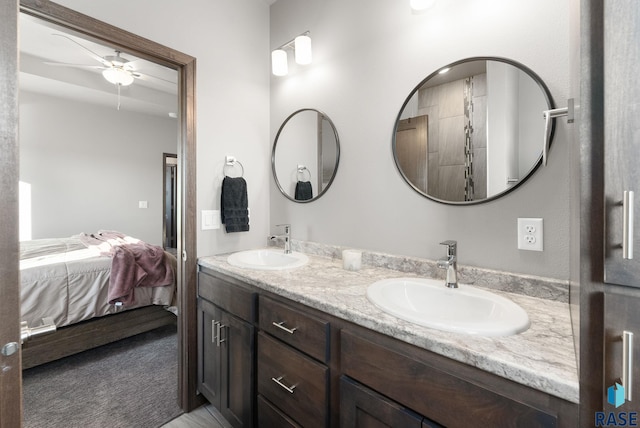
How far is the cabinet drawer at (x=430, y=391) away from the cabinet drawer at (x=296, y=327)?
0.30 ft

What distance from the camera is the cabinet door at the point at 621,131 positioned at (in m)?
0.44

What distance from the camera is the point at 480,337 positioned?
73 centimetres

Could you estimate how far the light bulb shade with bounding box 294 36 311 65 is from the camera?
1796 millimetres

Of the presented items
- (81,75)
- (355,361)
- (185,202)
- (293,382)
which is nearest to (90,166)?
(81,75)

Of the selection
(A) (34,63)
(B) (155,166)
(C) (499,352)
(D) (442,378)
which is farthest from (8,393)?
(B) (155,166)

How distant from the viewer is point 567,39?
3.29ft

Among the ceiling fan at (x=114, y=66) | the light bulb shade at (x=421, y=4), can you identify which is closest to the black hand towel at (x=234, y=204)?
the light bulb shade at (x=421, y=4)

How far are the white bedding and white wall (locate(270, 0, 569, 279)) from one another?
149cm

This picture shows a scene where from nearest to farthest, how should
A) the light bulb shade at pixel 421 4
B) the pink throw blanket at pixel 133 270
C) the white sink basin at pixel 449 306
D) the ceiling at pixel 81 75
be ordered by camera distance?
the white sink basin at pixel 449 306 < the light bulb shade at pixel 421 4 < the pink throw blanket at pixel 133 270 < the ceiling at pixel 81 75

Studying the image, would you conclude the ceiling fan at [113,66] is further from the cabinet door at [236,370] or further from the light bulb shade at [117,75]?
the cabinet door at [236,370]

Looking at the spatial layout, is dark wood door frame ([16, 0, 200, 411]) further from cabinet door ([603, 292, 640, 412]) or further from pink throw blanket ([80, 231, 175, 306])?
cabinet door ([603, 292, 640, 412])

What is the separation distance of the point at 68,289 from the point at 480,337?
2.81m

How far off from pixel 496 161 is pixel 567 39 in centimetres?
46

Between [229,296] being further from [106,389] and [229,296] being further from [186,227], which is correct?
[106,389]
